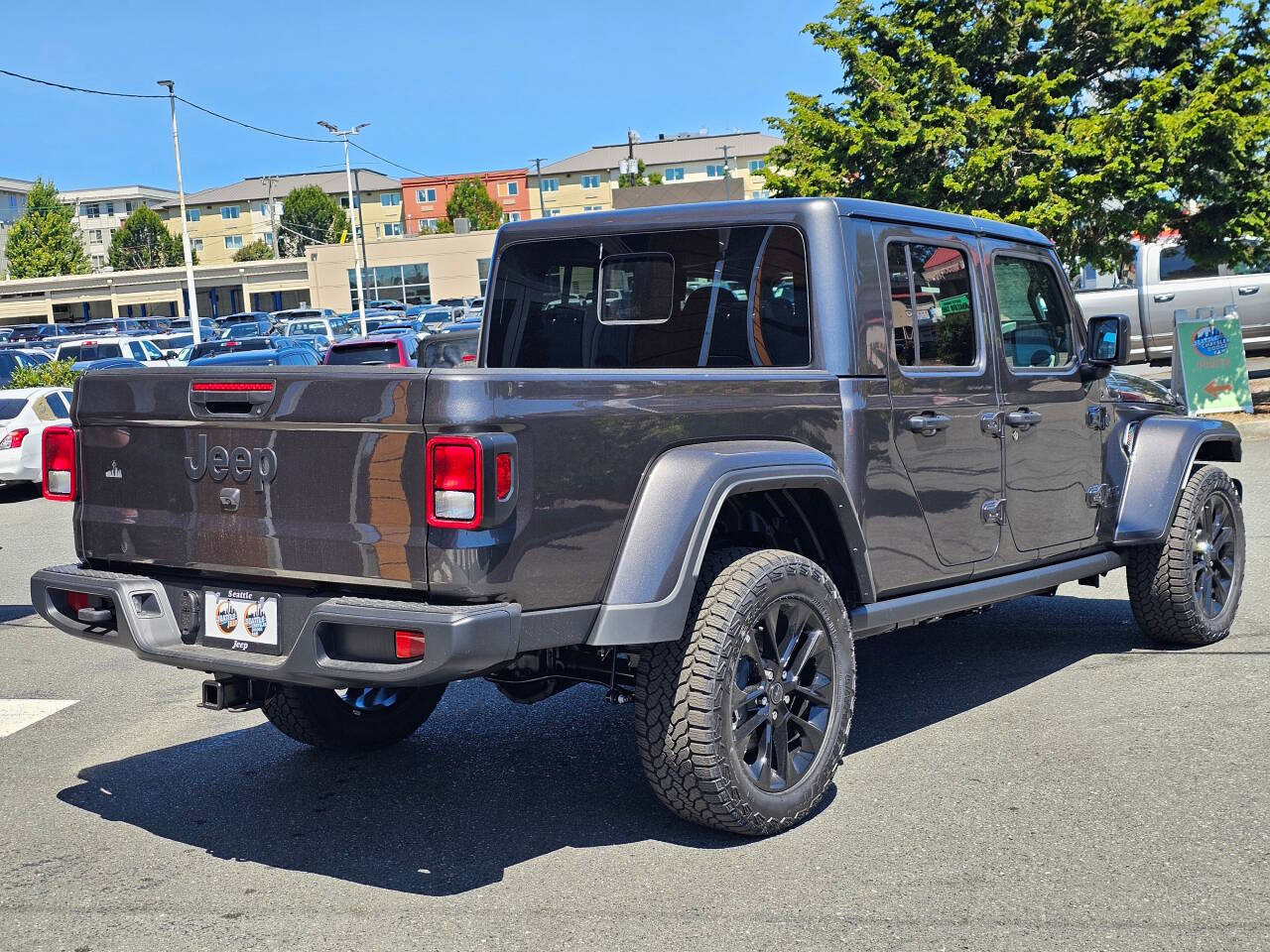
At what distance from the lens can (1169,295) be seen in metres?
20.6

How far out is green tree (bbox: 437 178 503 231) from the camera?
4151 inches

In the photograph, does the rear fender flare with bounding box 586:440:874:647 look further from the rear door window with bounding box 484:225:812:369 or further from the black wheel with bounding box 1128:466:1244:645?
the black wheel with bounding box 1128:466:1244:645

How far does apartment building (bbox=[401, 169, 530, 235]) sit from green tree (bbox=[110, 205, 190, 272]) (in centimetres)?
2550

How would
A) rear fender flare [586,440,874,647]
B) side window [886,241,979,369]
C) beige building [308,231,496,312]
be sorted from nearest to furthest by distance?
1. rear fender flare [586,440,874,647]
2. side window [886,241,979,369]
3. beige building [308,231,496,312]

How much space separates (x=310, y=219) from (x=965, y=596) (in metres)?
114

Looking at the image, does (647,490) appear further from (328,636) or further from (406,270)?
(406,270)

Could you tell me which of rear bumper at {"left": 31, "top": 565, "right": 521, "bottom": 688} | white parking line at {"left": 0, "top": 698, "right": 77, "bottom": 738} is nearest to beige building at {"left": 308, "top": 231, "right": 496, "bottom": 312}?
white parking line at {"left": 0, "top": 698, "right": 77, "bottom": 738}

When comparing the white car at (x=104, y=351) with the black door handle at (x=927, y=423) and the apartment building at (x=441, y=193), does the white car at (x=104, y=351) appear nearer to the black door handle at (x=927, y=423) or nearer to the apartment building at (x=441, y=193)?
the black door handle at (x=927, y=423)

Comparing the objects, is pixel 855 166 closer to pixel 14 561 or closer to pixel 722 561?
pixel 14 561

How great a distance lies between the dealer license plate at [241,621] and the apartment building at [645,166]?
127m

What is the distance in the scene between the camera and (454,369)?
143 inches

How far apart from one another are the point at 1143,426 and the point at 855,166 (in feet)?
39.5

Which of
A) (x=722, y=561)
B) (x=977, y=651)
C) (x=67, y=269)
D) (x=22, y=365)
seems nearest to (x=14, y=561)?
(x=977, y=651)

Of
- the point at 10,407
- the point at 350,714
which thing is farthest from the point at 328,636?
the point at 10,407
